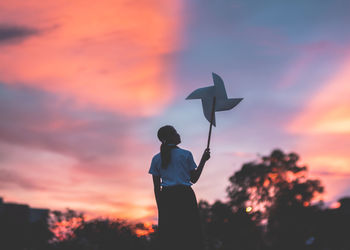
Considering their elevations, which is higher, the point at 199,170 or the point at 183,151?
the point at 183,151

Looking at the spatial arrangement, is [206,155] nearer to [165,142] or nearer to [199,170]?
[199,170]

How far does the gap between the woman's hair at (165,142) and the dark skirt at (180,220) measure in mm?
344

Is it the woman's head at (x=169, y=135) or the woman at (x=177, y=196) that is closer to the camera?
the woman at (x=177, y=196)

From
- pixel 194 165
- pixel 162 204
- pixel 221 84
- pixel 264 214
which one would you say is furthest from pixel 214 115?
pixel 264 214

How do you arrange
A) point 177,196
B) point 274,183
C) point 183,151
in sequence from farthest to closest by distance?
point 274,183 → point 183,151 → point 177,196

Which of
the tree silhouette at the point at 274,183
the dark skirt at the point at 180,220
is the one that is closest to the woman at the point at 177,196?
the dark skirt at the point at 180,220

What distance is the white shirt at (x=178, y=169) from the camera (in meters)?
5.51

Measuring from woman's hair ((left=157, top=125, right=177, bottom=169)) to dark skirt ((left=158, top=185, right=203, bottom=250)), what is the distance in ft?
1.13

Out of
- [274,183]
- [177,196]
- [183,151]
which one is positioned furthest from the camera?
[274,183]

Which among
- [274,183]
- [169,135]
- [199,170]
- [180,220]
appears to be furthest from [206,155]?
[274,183]

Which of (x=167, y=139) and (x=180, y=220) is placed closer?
(x=180, y=220)

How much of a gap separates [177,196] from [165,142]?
68 centimetres

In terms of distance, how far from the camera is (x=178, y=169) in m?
5.52

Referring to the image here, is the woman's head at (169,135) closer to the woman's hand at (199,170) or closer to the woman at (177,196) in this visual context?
the woman at (177,196)
